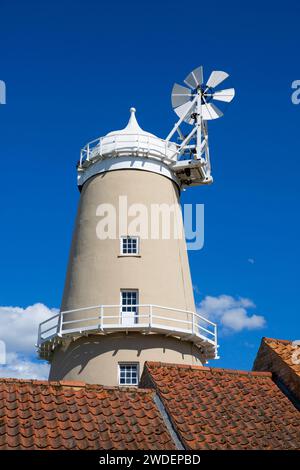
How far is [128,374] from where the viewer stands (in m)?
26.0

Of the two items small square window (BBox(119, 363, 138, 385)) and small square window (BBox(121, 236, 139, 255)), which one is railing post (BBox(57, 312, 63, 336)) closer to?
small square window (BBox(119, 363, 138, 385))

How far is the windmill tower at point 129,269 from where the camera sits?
26438 millimetres

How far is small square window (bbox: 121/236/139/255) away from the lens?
91.8 ft

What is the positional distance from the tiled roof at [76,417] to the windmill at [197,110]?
52.9ft

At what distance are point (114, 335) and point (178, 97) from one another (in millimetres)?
12036

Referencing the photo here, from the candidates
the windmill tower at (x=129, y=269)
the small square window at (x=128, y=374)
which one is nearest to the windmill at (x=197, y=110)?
the windmill tower at (x=129, y=269)

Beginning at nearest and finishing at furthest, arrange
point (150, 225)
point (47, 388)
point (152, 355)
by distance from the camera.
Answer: point (47, 388) → point (152, 355) → point (150, 225)

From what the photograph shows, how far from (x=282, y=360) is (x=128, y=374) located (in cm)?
852

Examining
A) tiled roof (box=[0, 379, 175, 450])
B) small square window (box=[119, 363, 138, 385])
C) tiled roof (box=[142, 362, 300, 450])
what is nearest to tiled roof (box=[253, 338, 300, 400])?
tiled roof (box=[142, 362, 300, 450])

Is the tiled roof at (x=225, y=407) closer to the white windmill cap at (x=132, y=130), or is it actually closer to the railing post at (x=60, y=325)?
the railing post at (x=60, y=325)

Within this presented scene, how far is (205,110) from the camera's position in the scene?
3216cm

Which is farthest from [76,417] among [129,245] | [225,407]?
[129,245]
